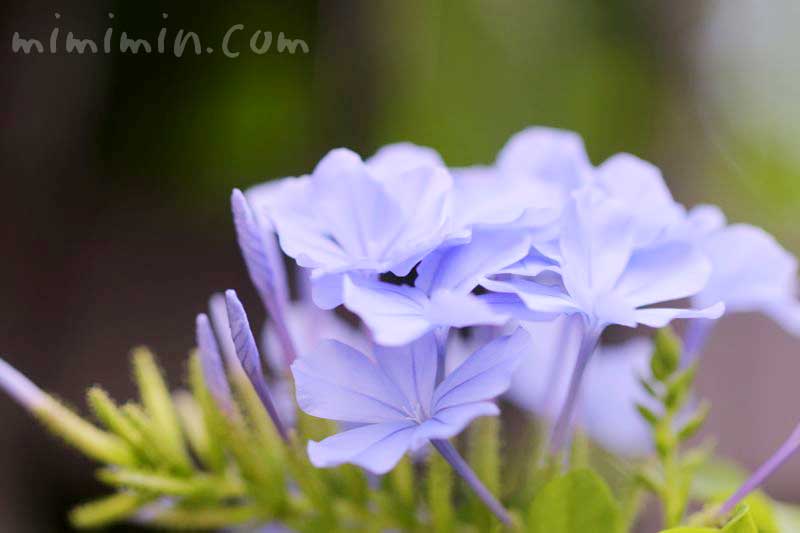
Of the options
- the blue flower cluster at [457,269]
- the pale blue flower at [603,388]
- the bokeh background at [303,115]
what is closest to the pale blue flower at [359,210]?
the blue flower cluster at [457,269]

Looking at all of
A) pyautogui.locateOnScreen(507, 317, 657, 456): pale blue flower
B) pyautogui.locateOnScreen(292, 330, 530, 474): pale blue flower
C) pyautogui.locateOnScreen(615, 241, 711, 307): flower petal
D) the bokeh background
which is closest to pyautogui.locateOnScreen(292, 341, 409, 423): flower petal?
pyautogui.locateOnScreen(292, 330, 530, 474): pale blue flower

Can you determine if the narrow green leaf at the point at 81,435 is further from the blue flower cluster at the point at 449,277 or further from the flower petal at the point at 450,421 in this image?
the flower petal at the point at 450,421

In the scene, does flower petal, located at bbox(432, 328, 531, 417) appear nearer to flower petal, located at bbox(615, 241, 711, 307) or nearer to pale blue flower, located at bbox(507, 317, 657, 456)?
flower petal, located at bbox(615, 241, 711, 307)

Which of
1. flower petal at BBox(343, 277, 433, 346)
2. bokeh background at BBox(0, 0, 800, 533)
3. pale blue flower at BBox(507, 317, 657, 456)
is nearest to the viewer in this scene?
flower petal at BBox(343, 277, 433, 346)

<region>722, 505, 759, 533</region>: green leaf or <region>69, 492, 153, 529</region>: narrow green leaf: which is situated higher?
<region>722, 505, 759, 533</region>: green leaf

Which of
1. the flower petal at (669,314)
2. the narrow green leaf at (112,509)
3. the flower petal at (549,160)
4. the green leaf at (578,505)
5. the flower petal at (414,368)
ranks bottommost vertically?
the narrow green leaf at (112,509)

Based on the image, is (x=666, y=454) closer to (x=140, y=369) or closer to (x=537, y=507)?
(x=537, y=507)
